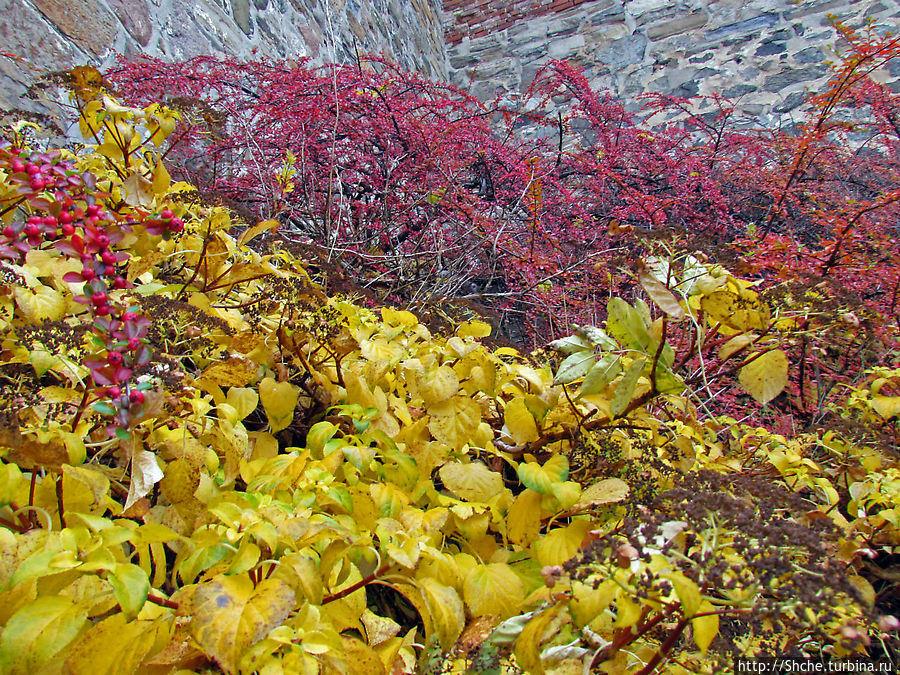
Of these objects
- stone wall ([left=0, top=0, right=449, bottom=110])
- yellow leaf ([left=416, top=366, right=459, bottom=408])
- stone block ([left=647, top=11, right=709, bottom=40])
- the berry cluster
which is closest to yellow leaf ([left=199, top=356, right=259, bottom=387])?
the berry cluster

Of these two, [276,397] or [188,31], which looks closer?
[276,397]

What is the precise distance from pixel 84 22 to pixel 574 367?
2692 millimetres

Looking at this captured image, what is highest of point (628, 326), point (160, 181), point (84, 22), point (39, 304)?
point (84, 22)

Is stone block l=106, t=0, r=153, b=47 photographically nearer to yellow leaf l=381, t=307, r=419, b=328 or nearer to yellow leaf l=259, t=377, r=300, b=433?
yellow leaf l=381, t=307, r=419, b=328

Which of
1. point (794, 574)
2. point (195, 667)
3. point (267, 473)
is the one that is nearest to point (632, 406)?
point (794, 574)

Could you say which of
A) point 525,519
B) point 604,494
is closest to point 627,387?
point 604,494

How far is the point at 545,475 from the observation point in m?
0.81

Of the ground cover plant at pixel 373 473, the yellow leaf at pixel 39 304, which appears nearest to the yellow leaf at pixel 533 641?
the ground cover plant at pixel 373 473

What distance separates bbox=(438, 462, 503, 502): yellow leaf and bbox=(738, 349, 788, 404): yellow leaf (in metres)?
0.47

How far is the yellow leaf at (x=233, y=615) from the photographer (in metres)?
0.51

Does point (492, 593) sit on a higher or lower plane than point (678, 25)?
lower

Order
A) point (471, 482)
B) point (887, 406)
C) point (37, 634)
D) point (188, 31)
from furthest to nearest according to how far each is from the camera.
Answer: point (188, 31)
point (887, 406)
point (471, 482)
point (37, 634)

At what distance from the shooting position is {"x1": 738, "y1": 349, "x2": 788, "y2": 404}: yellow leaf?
883mm

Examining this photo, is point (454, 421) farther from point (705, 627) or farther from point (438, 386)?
point (705, 627)
